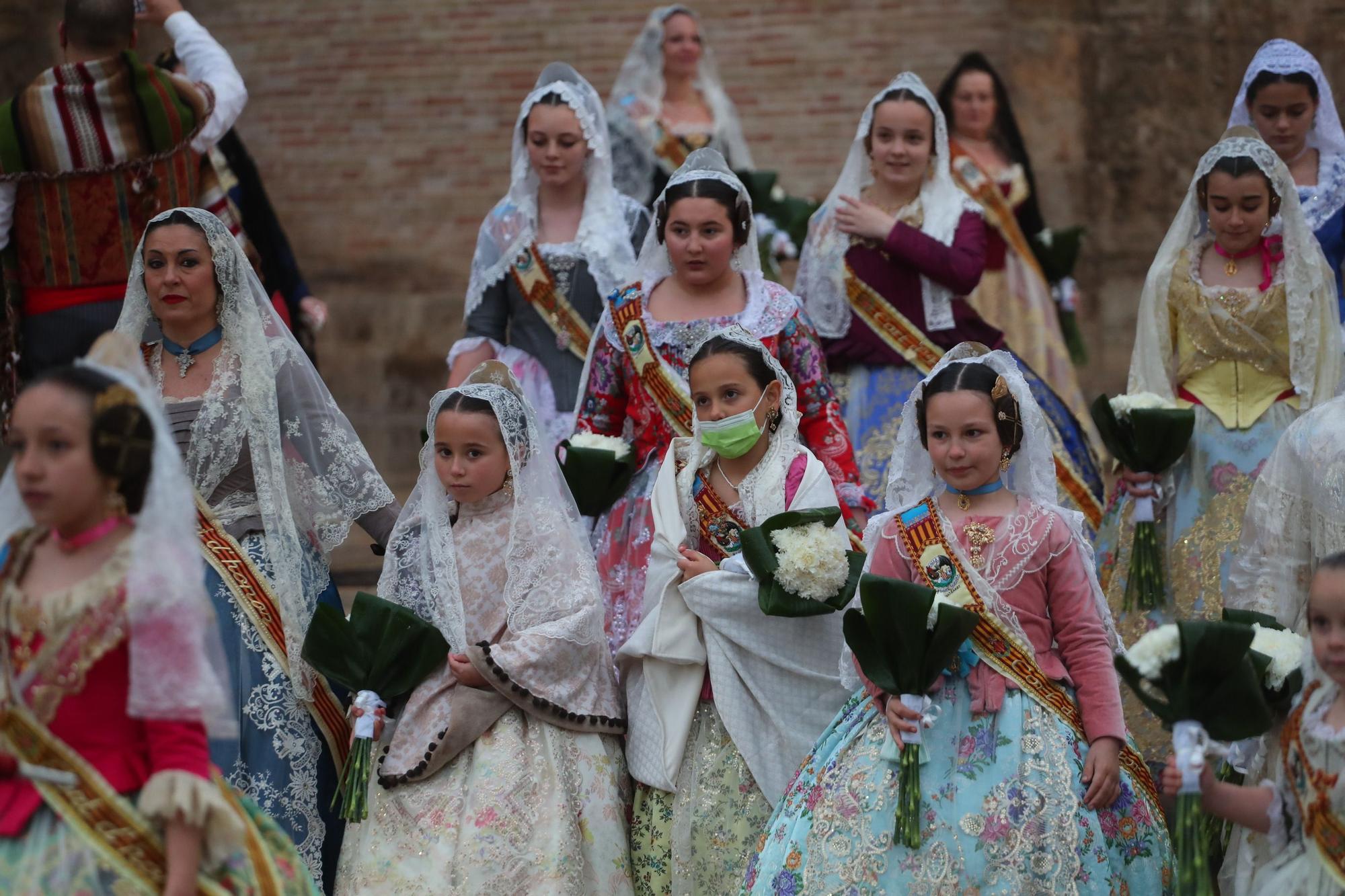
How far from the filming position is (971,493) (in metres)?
4.96

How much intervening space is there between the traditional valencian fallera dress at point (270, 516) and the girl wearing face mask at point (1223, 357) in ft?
8.95

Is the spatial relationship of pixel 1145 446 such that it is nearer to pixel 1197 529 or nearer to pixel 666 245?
pixel 1197 529

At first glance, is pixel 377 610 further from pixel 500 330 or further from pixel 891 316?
pixel 891 316

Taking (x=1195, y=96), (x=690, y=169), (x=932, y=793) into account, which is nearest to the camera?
(x=932, y=793)

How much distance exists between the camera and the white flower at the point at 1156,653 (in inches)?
162

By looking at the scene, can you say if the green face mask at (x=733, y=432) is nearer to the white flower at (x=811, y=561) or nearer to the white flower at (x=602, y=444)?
the white flower at (x=811, y=561)

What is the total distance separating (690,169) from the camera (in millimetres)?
6270

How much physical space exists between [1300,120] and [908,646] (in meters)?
3.76

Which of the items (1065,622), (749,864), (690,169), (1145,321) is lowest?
(749,864)

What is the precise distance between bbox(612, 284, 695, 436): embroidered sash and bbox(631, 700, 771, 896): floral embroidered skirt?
1.13 m

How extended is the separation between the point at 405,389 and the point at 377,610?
6.85m

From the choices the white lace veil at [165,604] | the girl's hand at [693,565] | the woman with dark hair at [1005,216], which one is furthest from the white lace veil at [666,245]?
the white lace veil at [165,604]

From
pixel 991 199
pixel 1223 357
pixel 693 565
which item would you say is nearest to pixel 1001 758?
pixel 693 565

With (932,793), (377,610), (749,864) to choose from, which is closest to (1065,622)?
(932,793)
